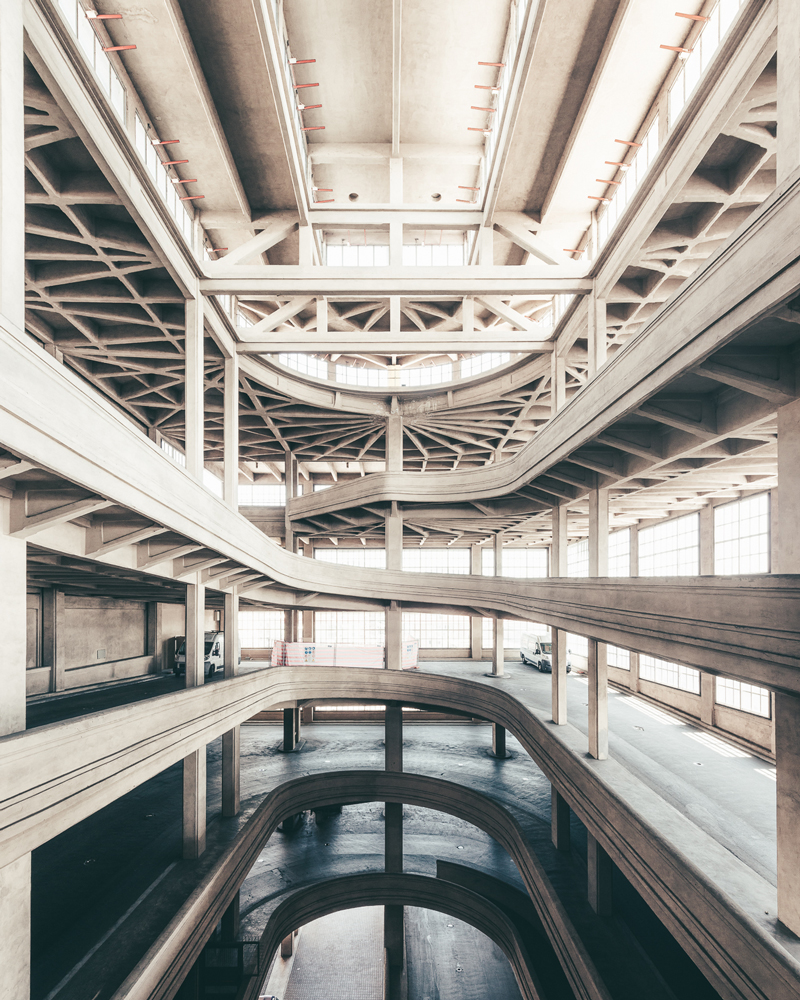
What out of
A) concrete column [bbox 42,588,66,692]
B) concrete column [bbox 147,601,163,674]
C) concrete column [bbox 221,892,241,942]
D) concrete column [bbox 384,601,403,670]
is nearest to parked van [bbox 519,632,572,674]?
concrete column [bbox 384,601,403,670]

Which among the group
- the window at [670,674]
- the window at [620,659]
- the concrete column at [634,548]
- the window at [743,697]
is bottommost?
the window at [620,659]

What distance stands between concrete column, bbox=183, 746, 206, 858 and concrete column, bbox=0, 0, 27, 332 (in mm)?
6768

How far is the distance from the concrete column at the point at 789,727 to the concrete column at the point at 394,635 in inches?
634

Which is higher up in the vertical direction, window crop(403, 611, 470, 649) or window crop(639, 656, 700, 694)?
window crop(639, 656, 700, 694)

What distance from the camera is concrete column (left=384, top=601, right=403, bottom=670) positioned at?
20.9m

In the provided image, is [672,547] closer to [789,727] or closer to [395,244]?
[395,244]

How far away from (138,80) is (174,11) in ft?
5.37

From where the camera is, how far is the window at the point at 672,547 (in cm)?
2127

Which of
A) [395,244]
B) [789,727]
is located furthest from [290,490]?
[789,727]

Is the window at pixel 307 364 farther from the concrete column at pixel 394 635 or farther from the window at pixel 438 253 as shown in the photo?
the concrete column at pixel 394 635

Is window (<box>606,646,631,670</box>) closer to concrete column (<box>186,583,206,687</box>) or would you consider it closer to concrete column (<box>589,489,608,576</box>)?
concrete column (<box>589,489,608,576</box>)

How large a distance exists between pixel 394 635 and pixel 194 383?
13.1 metres

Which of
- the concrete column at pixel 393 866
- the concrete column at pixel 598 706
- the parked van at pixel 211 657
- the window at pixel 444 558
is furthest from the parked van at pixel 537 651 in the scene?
the concrete column at pixel 598 706

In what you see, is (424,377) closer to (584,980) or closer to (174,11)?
(174,11)
